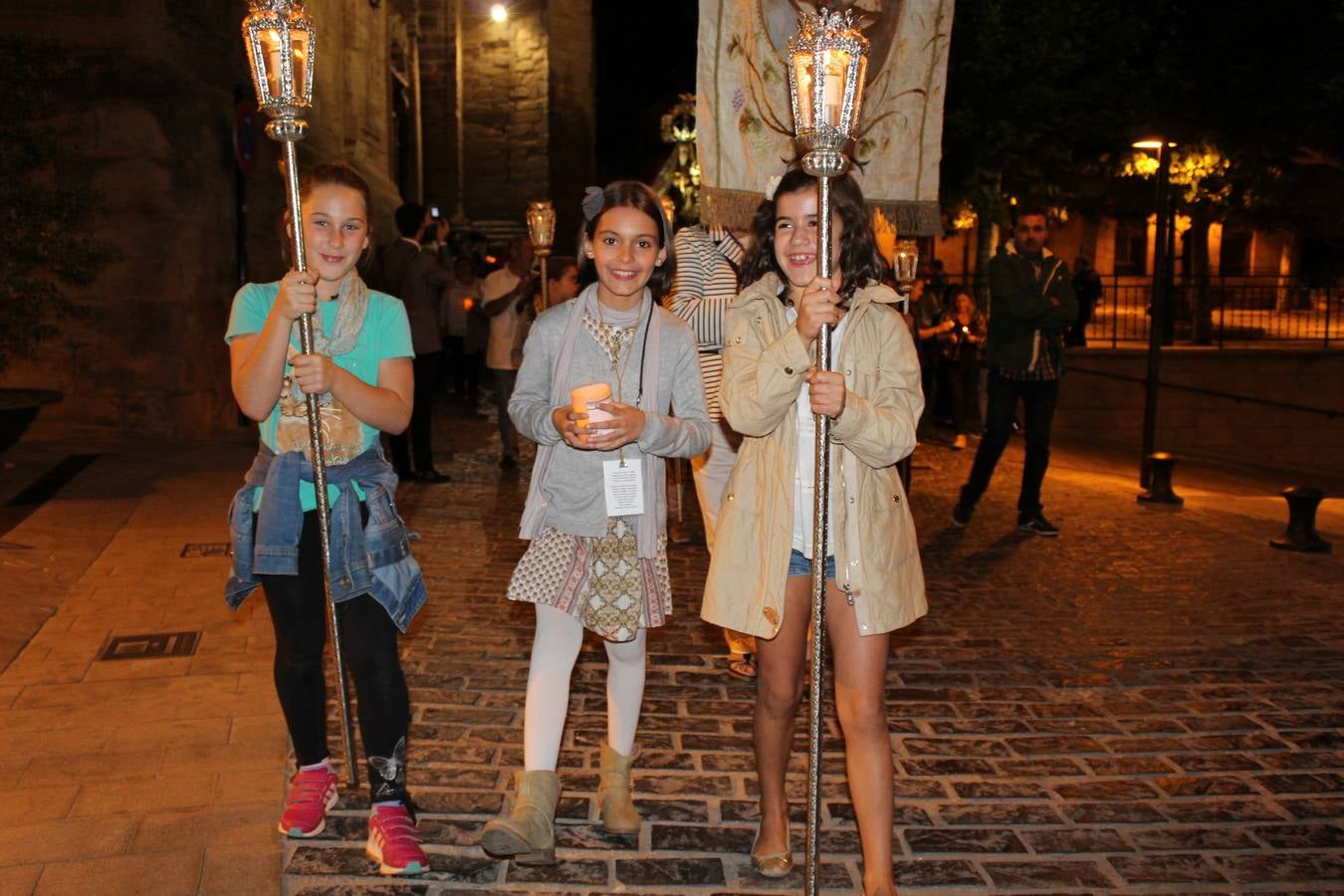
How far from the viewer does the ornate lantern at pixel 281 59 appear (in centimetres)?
388

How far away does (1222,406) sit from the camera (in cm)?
2069

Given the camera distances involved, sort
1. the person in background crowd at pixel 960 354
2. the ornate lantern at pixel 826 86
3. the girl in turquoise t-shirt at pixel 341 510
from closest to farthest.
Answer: the ornate lantern at pixel 826 86 → the girl in turquoise t-shirt at pixel 341 510 → the person in background crowd at pixel 960 354

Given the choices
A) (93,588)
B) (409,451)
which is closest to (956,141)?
(409,451)

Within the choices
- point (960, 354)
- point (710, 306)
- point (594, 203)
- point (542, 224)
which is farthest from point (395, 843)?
point (960, 354)

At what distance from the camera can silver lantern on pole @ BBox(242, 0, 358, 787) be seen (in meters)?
3.85

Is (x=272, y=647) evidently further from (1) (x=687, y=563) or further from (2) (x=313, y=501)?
(1) (x=687, y=563)

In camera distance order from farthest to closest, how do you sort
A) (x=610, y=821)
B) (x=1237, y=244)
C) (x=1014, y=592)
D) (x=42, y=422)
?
1. (x=1237, y=244)
2. (x=42, y=422)
3. (x=1014, y=592)
4. (x=610, y=821)

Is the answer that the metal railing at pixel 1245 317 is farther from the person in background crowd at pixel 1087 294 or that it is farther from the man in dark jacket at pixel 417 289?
the man in dark jacket at pixel 417 289

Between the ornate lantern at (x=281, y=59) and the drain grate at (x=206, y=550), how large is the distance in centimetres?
457

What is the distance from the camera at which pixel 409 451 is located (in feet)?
37.6

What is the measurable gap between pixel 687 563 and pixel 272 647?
312cm

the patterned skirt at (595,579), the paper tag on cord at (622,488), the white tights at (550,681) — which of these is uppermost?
the paper tag on cord at (622,488)

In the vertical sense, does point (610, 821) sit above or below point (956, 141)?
below

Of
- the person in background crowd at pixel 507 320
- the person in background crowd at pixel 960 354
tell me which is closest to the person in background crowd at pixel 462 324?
the person in background crowd at pixel 507 320
